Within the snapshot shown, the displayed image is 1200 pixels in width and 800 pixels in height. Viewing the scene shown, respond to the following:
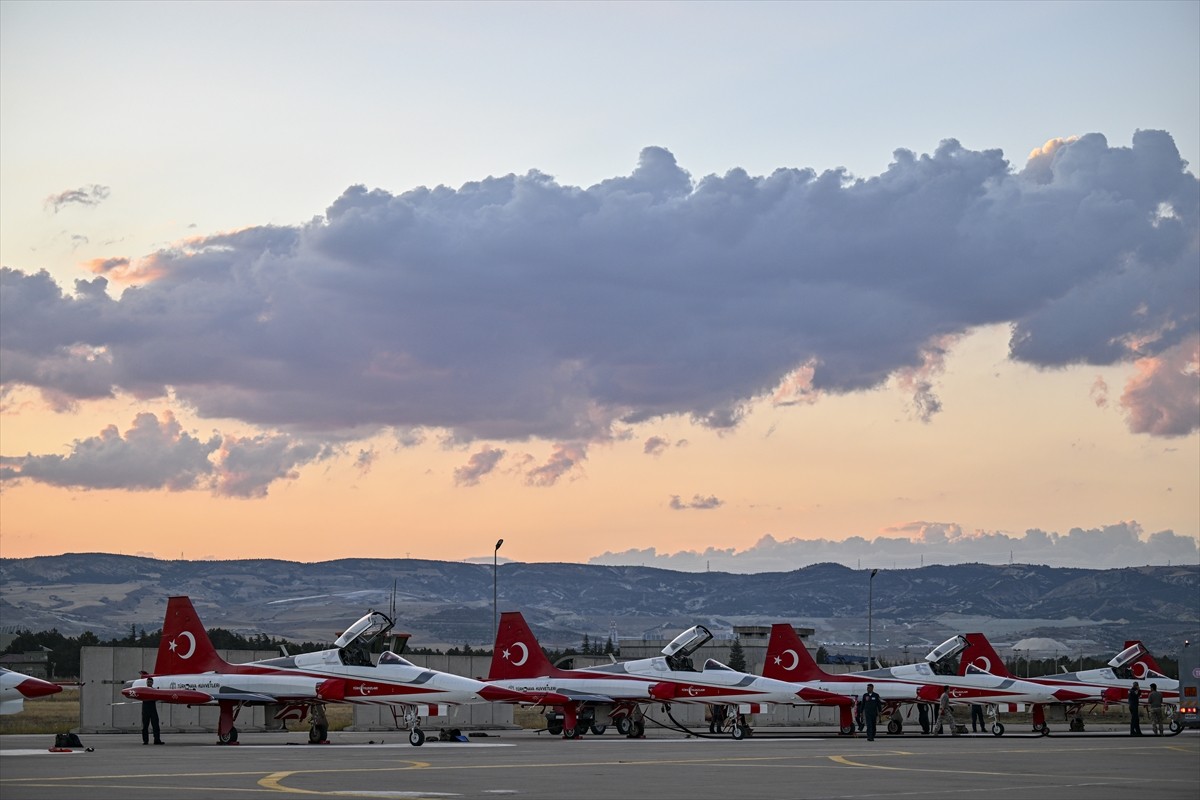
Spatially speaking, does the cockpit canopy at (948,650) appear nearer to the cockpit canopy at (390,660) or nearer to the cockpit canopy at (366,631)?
the cockpit canopy at (390,660)

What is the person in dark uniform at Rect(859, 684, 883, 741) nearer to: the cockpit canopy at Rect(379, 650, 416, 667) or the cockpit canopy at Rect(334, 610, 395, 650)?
the cockpit canopy at Rect(379, 650, 416, 667)

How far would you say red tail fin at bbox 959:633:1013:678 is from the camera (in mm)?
57594

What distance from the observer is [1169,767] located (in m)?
29.8

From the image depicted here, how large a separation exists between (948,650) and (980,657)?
2.26 metres

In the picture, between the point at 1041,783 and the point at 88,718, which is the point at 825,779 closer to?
the point at 1041,783

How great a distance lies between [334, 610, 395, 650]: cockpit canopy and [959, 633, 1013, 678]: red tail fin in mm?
23565

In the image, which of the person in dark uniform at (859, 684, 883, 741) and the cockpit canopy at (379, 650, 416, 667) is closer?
the cockpit canopy at (379, 650, 416, 667)

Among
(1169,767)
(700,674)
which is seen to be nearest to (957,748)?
(1169,767)

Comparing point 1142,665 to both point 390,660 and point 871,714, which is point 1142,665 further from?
point 390,660

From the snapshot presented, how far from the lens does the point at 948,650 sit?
5672 cm

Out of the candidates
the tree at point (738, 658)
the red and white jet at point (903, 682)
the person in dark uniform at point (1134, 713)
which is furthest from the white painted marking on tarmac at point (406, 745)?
the tree at point (738, 658)

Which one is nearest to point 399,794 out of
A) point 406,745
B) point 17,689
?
point 17,689

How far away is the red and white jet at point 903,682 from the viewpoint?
54156 mm

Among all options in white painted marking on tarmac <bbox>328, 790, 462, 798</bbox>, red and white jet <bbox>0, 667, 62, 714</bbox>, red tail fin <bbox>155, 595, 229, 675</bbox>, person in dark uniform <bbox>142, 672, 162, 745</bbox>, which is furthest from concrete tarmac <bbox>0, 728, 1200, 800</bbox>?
red tail fin <bbox>155, 595, 229, 675</bbox>
